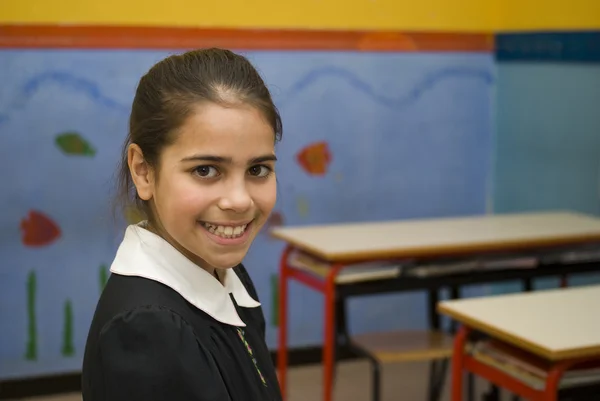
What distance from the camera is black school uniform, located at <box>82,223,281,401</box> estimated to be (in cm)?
110

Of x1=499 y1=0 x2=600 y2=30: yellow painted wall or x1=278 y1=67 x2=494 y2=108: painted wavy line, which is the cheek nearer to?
x1=278 y1=67 x2=494 y2=108: painted wavy line

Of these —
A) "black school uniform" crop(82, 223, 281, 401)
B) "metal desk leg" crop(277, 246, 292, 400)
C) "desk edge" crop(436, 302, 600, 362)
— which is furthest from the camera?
"metal desk leg" crop(277, 246, 292, 400)

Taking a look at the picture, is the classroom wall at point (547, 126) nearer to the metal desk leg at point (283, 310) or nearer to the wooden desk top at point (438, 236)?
the wooden desk top at point (438, 236)

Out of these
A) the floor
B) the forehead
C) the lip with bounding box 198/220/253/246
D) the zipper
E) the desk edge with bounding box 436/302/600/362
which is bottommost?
the floor

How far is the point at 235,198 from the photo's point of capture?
1.19 m

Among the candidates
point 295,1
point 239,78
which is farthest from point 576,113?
point 239,78

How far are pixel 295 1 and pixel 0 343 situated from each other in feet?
6.62

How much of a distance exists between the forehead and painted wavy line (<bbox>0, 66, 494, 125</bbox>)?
8.87ft

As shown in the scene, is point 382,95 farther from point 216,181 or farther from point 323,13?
point 216,181

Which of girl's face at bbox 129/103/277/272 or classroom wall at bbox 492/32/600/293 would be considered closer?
girl's face at bbox 129/103/277/272

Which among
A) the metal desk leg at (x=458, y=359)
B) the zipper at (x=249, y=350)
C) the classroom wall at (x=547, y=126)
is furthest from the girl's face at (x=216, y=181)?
the classroom wall at (x=547, y=126)

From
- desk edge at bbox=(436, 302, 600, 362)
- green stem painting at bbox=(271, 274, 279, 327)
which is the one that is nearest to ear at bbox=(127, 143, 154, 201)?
desk edge at bbox=(436, 302, 600, 362)

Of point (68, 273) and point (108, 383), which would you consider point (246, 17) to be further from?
point (108, 383)

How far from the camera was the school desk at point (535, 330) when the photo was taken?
220 centimetres
